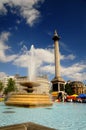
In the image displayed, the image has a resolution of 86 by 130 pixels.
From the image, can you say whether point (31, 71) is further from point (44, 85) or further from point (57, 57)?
point (44, 85)

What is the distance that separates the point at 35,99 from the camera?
1980 centimetres

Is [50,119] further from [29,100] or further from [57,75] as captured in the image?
[57,75]

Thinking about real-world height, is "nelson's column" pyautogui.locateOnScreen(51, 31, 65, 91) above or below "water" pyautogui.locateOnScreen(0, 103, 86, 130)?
above

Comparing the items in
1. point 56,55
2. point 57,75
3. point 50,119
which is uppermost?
point 56,55

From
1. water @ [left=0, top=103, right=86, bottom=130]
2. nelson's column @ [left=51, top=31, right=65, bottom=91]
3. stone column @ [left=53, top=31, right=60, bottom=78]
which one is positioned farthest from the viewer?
stone column @ [left=53, top=31, right=60, bottom=78]

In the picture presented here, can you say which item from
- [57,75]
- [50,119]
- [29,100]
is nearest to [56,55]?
[57,75]

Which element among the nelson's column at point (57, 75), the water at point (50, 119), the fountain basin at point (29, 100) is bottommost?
the water at point (50, 119)

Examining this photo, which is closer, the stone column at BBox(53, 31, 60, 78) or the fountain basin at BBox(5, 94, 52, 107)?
the fountain basin at BBox(5, 94, 52, 107)

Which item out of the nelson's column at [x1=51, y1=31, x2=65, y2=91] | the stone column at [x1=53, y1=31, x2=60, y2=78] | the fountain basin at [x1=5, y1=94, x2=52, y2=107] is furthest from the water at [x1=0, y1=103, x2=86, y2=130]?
the stone column at [x1=53, y1=31, x2=60, y2=78]

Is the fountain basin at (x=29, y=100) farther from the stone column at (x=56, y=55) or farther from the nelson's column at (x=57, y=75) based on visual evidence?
the stone column at (x=56, y=55)

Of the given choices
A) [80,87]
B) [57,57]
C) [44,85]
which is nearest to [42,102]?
[57,57]

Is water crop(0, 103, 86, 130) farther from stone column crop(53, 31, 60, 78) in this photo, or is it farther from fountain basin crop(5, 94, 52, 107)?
stone column crop(53, 31, 60, 78)

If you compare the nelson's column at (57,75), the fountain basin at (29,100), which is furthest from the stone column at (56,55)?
the fountain basin at (29,100)

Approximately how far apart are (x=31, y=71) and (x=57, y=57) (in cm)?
2918
